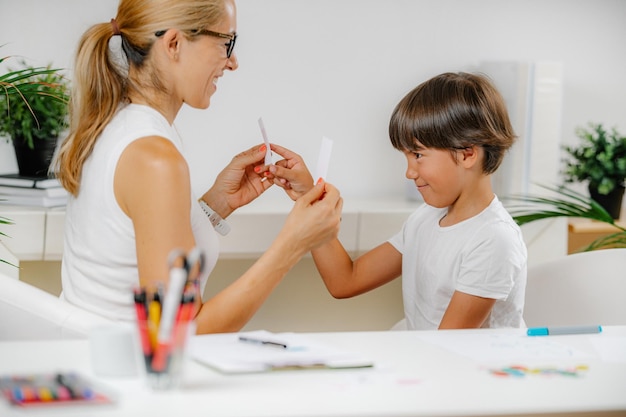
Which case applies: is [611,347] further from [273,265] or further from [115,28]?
[115,28]

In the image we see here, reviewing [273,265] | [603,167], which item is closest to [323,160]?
[273,265]

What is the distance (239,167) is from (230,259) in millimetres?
847

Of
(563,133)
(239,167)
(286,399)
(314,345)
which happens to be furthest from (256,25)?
(286,399)

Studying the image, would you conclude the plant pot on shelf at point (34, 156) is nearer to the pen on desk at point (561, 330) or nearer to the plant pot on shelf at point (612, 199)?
the pen on desk at point (561, 330)

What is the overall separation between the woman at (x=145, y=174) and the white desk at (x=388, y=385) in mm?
231

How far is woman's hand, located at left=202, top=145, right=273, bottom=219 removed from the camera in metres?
2.28

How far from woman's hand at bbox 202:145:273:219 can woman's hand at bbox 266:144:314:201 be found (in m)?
0.03

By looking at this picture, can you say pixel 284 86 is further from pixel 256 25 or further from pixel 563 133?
pixel 563 133

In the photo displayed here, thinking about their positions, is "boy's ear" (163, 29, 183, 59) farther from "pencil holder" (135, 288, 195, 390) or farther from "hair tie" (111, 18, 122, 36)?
"pencil holder" (135, 288, 195, 390)

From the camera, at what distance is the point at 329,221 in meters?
1.87

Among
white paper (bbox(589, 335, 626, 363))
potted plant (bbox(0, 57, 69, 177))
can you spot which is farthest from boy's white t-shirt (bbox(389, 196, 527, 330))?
potted plant (bbox(0, 57, 69, 177))

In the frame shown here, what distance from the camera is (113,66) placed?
192cm

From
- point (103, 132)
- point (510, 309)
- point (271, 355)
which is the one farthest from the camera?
point (510, 309)

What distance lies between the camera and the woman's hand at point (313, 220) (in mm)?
1831
